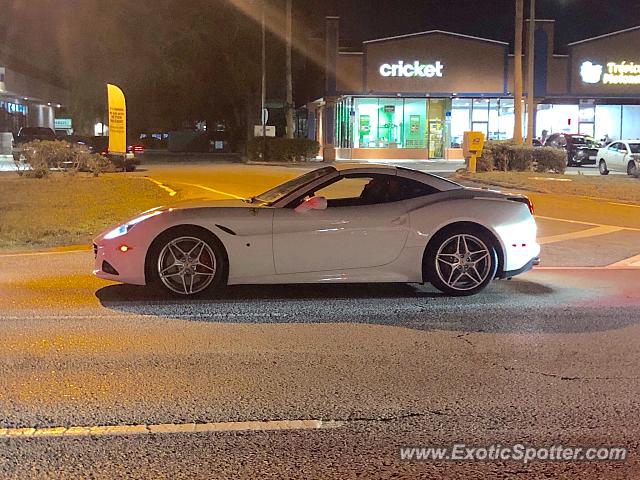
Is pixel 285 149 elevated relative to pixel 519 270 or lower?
elevated

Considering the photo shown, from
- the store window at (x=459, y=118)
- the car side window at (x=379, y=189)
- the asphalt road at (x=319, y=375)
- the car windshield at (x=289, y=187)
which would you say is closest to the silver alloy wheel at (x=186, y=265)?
the asphalt road at (x=319, y=375)

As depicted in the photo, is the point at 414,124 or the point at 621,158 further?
the point at 414,124

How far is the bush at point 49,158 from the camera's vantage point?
83.6 feet

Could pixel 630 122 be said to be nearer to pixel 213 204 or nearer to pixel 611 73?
pixel 611 73

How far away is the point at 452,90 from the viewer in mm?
43406

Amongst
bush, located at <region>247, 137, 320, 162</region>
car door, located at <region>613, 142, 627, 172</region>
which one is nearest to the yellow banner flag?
car door, located at <region>613, 142, 627, 172</region>

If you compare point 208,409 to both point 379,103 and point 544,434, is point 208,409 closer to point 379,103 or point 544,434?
point 544,434

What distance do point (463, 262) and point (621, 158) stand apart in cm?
2547

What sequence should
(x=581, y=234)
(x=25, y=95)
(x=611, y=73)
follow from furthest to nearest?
(x=25, y=95), (x=611, y=73), (x=581, y=234)

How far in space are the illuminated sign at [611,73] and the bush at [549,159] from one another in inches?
661

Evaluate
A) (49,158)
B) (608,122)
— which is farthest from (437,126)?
(49,158)

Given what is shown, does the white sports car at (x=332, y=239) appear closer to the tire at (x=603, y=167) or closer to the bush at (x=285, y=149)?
the tire at (x=603, y=167)

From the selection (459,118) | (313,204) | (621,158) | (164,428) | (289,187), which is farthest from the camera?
(459,118)

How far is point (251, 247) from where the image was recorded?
782 cm
